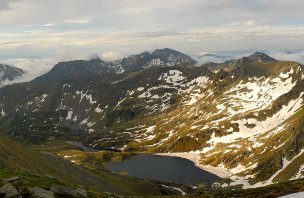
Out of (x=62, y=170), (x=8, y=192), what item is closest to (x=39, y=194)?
(x=8, y=192)

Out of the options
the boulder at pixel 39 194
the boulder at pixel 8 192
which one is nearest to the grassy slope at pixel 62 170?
the boulder at pixel 39 194

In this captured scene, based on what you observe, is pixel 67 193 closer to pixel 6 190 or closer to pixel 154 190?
pixel 6 190

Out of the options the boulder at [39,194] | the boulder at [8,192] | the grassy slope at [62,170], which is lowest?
the grassy slope at [62,170]

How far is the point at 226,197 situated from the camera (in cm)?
5431

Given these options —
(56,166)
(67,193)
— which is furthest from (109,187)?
(67,193)

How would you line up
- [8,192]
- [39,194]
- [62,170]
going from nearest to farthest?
[8,192], [39,194], [62,170]

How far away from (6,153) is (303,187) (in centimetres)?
6335

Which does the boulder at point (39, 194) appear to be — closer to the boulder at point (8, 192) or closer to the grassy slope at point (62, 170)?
the boulder at point (8, 192)

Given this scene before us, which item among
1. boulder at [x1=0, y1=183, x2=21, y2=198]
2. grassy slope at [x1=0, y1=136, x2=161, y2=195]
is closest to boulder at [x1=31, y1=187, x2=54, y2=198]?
boulder at [x1=0, y1=183, x2=21, y2=198]

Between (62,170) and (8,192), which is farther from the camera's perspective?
(62,170)

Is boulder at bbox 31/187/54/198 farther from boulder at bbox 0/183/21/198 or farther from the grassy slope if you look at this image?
the grassy slope

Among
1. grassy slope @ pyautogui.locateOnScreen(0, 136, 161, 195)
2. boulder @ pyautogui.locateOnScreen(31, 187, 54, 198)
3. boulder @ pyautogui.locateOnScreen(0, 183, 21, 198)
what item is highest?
boulder @ pyautogui.locateOnScreen(0, 183, 21, 198)

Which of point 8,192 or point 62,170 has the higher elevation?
point 8,192

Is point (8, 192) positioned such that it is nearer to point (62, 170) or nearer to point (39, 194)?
point (39, 194)
